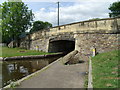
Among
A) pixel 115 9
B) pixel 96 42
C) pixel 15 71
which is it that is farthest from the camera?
pixel 115 9

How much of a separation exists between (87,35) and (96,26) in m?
1.48

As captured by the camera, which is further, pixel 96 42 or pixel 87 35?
pixel 87 35

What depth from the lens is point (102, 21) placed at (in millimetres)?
14586

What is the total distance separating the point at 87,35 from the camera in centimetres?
1569

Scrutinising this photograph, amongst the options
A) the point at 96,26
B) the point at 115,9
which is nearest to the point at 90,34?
the point at 96,26

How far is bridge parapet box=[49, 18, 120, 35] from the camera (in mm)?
13852

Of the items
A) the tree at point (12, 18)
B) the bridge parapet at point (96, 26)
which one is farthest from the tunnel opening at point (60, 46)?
the tree at point (12, 18)

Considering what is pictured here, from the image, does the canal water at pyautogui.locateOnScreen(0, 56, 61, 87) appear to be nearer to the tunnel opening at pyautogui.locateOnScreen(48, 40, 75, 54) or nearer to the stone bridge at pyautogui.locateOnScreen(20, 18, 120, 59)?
the stone bridge at pyautogui.locateOnScreen(20, 18, 120, 59)

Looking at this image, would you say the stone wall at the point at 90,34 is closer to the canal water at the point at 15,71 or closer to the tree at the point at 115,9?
the canal water at the point at 15,71

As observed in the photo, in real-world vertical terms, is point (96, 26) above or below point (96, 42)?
above

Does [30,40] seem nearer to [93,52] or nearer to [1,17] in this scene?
[1,17]

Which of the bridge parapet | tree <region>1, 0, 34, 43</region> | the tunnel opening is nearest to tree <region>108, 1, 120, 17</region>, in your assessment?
the tunnel opening

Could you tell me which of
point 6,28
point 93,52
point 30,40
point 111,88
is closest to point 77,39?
point 93,52

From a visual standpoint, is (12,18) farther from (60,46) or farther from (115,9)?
(115,9)
